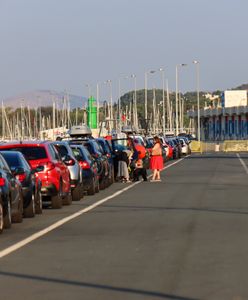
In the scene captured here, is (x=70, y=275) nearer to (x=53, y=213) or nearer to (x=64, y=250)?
(x=64, y=250)

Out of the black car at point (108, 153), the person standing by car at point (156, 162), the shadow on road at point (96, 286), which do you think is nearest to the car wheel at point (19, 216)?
the shadow on road at point (96, 286)

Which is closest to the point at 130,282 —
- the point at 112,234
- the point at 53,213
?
the point at 112,234

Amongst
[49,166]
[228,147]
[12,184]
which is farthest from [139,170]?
[228,147]

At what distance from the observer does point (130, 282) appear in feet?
39.1

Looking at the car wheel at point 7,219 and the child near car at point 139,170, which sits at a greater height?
the car wheel at point 7,219

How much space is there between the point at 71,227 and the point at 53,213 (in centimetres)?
413

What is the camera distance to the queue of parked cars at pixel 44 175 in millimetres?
20188

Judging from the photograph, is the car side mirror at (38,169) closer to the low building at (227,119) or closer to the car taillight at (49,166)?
the car taillight at (49,166)

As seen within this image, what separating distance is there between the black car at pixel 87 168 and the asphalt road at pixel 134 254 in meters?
4.54

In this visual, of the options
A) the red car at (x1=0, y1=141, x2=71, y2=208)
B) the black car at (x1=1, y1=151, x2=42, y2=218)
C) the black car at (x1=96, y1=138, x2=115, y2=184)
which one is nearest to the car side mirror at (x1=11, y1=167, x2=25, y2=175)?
the black car at (x1=1, y1=151, x2=42, y2=218)

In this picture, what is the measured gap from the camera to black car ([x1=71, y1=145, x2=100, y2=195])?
30.8m

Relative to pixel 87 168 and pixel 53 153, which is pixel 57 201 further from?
pixel 87 168

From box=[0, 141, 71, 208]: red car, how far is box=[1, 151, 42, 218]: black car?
177 centimetres

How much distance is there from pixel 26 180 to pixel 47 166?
2.82 meters
